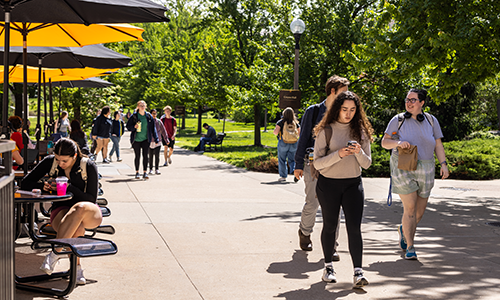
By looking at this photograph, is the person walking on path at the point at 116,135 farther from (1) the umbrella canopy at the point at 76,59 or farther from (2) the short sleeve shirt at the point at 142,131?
(1) the umbrella canopy at the point at 76,59

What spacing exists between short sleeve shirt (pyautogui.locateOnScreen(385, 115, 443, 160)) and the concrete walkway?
1.20 meters

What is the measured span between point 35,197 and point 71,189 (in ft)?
2.00

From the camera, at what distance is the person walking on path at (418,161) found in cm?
625

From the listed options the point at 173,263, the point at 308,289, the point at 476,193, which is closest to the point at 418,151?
the point at 308,289

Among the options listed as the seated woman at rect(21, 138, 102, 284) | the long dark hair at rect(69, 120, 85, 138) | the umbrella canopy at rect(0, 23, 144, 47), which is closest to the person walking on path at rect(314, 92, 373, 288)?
the seated woman at rect(21, 138, 102, 284)

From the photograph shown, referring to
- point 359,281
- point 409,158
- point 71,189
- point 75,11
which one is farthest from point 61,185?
point 409,158

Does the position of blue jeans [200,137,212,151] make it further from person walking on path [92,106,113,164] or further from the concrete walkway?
the concrete walkway

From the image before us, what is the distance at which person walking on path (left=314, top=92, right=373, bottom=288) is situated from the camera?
507 cm

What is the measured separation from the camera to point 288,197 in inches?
432

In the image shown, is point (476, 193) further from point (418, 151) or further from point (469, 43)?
point (418, 151)

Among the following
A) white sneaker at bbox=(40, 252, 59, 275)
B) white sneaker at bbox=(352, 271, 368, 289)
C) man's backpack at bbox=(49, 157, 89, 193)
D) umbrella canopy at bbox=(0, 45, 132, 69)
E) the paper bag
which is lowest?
white sneaker at bbox=(352, 271, 368, 289)

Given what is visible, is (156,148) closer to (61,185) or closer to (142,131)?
(142,131)

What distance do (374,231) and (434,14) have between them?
4.48m

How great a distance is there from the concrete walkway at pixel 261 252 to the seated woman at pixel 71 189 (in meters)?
0.52
